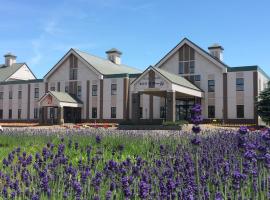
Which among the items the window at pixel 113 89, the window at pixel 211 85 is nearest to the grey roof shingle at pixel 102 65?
the window at pixel 113 89

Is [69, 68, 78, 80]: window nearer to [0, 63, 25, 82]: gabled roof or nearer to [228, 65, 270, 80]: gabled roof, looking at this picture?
[0, 63, 25, 82]: gabled roof

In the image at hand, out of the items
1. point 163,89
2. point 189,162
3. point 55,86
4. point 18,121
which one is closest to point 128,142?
point 189,162

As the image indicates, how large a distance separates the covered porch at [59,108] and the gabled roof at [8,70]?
46.0 feet

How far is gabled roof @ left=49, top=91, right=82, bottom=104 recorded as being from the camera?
159 feet

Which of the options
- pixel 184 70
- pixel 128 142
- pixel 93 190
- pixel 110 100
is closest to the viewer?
pixel 93 190

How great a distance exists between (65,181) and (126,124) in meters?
33.6

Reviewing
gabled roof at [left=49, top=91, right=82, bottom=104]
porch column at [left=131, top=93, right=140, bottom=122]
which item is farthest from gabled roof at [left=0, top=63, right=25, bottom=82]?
porch column at [left=131, top=93, right=140, bottom=122]

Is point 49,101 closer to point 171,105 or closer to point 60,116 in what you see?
point 60,116

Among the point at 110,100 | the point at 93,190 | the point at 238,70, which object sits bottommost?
the point at 93,190

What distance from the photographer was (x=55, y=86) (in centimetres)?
5469

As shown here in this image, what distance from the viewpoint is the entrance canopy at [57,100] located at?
158 feet

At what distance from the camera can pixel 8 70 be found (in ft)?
217

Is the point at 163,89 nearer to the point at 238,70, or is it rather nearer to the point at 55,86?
the point at 238,70

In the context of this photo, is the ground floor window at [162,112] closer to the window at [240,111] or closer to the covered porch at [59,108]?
the window at [240,111]
